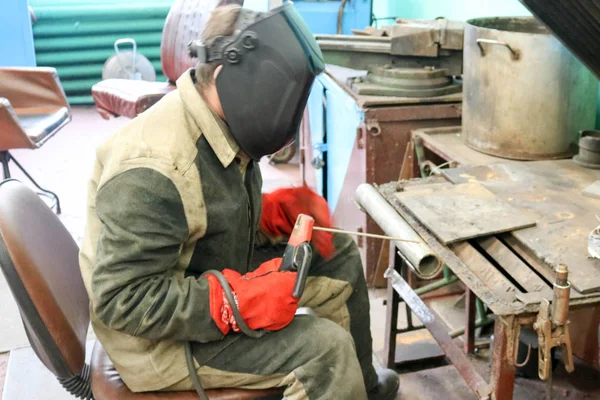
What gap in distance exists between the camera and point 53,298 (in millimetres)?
1387

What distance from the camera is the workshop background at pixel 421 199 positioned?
146 cm

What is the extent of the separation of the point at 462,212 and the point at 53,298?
0.93 meters

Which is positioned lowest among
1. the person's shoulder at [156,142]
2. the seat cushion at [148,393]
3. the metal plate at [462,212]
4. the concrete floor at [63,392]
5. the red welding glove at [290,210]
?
the concrete floor at [63,392]

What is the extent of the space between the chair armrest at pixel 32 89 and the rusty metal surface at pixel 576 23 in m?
2.84

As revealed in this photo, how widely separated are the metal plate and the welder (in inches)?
13.2

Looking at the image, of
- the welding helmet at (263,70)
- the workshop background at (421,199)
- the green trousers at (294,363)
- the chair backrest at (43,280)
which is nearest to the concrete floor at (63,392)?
the workshop background at (421,199)

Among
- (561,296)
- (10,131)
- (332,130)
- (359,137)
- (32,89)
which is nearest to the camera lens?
(561,296)

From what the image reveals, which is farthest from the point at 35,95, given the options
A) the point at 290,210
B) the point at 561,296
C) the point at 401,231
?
the point at 561,296

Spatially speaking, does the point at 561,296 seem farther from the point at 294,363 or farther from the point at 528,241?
the point at 294,363

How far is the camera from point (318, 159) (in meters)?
3.09

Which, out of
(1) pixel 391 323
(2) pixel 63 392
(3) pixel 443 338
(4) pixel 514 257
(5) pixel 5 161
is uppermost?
(4) pixel 514 257

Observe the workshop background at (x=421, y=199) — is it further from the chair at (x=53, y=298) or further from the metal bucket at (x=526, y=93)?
the chair at (x=53, y=298)

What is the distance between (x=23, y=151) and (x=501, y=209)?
13.3 feet

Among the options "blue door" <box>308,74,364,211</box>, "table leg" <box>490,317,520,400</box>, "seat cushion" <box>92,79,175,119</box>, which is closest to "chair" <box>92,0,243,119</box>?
"seat cushion" <box>92,79,175,119</box>
